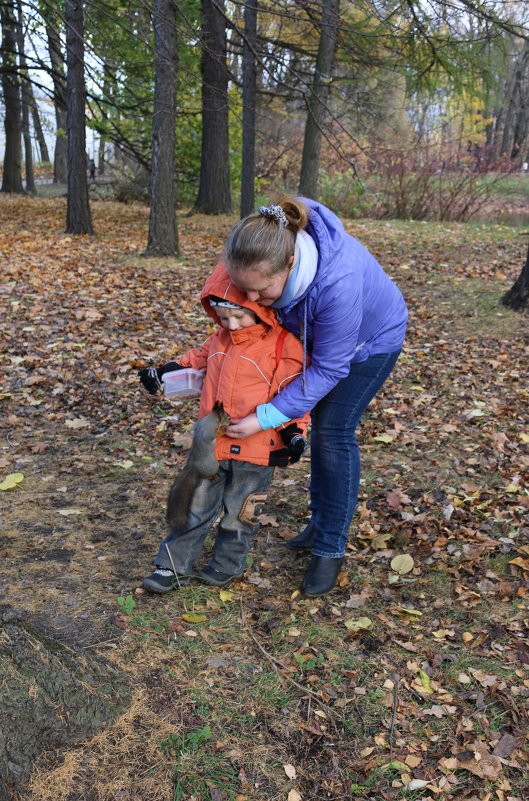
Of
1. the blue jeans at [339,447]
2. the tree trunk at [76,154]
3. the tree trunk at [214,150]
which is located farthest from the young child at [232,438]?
the tree trunk at [214,150]

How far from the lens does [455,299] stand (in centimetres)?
837

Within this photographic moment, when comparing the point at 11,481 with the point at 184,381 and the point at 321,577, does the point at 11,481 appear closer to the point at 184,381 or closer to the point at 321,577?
the point at 184,381

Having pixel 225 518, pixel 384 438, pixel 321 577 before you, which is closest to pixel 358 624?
pixel 321 577

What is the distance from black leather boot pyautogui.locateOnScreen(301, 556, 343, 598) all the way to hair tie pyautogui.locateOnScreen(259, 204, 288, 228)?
160cm

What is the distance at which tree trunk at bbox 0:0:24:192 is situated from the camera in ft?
48.2

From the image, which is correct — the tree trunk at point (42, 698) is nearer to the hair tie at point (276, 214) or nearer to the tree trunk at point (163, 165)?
the hair tie at point (276, 214)

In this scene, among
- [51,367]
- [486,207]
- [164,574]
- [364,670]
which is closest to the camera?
[364,670]

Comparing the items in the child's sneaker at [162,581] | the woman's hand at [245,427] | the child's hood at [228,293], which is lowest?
the child's sneaker at [162,581]

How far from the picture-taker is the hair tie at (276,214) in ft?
8.02

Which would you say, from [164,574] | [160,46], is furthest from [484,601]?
[160,46]

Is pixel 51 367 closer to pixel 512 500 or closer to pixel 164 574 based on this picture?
pixel 164 574

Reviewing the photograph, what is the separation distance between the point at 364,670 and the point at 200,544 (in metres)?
0.90

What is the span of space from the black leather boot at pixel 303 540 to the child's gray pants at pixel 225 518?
481 millimetres

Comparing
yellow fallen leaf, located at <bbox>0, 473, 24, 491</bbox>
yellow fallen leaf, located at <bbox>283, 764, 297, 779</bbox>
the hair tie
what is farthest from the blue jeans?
yellow fallen leaf, located at <bbox>0, 473, 24, 491</bbox>
